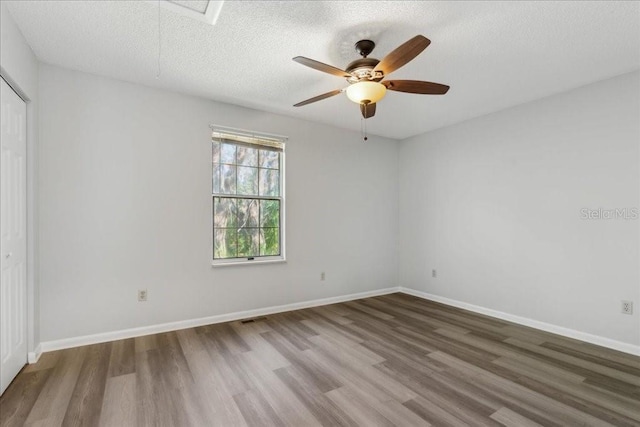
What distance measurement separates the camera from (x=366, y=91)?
227 centimetres

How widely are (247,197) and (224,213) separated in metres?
0.36

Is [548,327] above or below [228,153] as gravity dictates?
below

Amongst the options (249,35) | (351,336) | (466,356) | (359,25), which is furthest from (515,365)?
(249,35)

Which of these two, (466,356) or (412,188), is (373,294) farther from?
(466,356)

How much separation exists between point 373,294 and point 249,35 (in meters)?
4.01

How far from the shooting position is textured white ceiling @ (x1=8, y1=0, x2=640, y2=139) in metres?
2.01

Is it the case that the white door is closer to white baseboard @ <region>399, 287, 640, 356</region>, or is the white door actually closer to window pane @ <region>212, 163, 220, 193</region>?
window pane @ <region>212, 163, 220, 193</region>

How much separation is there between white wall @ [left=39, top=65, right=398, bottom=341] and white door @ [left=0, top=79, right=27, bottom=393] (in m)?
0.34

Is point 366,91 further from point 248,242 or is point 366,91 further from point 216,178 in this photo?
point 248,242

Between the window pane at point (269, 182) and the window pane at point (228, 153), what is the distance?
0.41 meters

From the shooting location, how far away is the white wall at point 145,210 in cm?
281

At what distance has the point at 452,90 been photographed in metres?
3.26

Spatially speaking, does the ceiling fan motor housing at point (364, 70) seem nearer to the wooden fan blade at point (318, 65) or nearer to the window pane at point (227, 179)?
the wooden fan blade at point (318, 65)

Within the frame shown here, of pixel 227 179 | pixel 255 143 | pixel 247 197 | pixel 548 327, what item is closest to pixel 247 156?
pixel 255 143
